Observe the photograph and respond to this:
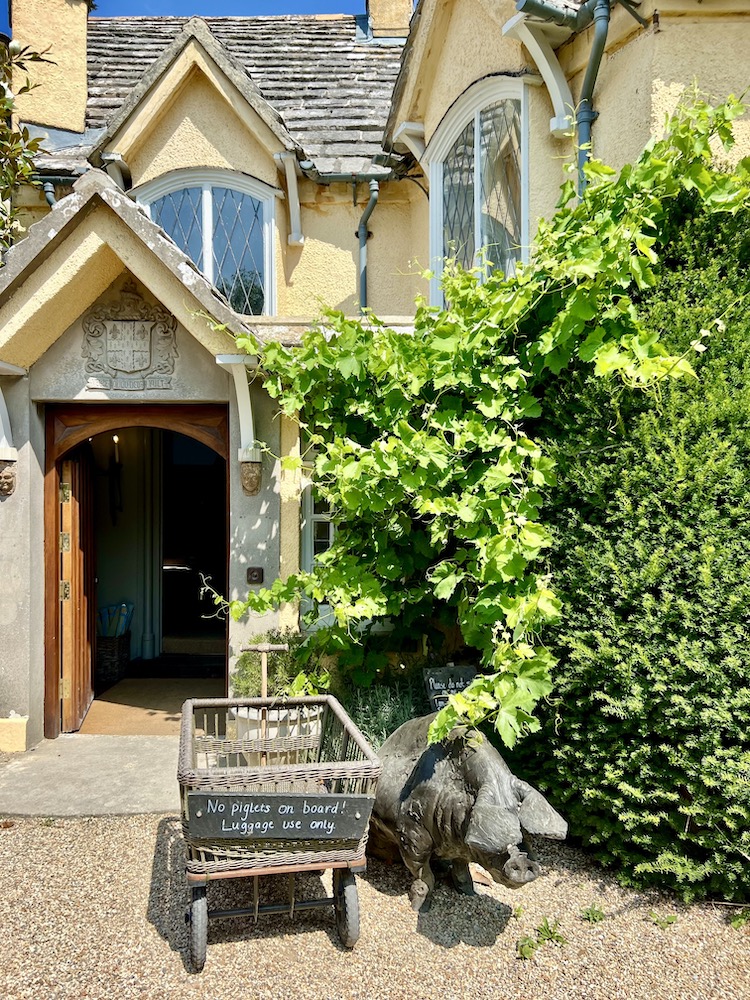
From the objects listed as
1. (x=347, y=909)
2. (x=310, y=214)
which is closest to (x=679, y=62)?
(x=310, y=214)

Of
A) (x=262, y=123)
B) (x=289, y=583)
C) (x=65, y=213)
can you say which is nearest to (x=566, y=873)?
(x=289, y=583)

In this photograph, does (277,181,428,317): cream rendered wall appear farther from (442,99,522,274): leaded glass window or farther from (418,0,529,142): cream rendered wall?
(442,99,522,274): leaded glass window

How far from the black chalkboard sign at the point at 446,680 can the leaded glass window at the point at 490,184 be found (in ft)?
11.8

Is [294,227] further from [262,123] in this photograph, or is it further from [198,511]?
[198,511]

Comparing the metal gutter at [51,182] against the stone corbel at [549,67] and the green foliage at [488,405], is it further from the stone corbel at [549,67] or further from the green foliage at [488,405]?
the stone corbel at [549,67]

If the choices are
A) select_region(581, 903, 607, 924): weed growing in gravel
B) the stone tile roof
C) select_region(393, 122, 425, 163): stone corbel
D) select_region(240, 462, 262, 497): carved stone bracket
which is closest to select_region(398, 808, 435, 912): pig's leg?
select_region(581, 903, 607, 924): weed growing in gravel

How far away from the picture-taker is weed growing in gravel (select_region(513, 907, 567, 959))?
12.5ft

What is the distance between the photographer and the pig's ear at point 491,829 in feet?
11.5

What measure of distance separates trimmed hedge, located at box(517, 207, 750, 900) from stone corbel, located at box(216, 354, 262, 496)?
120 inches

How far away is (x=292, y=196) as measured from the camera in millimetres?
9109

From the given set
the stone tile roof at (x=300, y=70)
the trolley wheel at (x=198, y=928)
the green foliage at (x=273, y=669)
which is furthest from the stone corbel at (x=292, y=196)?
the trolley wheel at (x=198, y=928)

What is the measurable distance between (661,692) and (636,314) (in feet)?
7.52

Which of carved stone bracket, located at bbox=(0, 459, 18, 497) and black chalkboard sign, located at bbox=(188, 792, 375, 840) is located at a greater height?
carved stone bracket, located at bbox=(0, 459, 18, 497)

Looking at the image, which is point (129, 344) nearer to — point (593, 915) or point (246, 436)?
point (246, 436)
